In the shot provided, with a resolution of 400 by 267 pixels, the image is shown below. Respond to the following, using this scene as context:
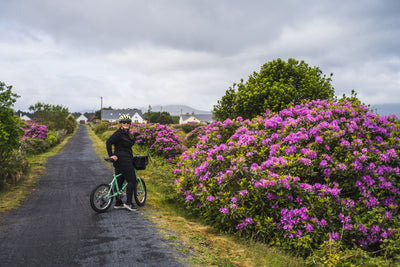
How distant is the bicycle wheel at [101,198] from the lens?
623 centimetres

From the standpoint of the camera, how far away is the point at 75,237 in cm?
492

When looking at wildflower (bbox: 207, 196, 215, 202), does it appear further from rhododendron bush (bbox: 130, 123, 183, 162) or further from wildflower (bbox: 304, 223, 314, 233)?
rhododendron bush (bbox: 130, 123, 183, 162)

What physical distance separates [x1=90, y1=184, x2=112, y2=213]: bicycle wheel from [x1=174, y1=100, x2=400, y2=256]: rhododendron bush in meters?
1.95

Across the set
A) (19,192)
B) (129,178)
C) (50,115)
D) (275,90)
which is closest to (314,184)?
(129,178)

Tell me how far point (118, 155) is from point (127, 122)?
0.80 m

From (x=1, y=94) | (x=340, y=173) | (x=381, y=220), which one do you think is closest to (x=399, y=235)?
(x=381, y=220)

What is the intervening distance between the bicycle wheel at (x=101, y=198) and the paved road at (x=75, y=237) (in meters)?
0.15

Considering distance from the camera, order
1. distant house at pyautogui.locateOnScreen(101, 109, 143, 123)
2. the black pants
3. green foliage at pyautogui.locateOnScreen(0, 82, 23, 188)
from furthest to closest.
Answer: distant house at pyautogui.locateOnScreen(101, 109, 143, 123), green foliage at pyautogui.locateOnScreen(0, 82, 23, 188), the black pants

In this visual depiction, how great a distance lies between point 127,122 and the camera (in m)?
6.61

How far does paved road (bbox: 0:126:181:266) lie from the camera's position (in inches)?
160

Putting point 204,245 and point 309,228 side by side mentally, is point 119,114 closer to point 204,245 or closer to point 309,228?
point 204,245

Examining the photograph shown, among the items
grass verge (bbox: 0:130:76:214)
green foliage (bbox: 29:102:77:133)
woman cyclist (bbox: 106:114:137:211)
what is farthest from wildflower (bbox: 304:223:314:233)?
green foliage (bbox: 29:102:77:133)

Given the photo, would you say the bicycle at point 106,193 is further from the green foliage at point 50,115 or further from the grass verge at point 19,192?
the green foliage at point 50,115

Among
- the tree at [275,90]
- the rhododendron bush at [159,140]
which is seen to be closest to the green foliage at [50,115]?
the rhododendron bush at [159,140]
